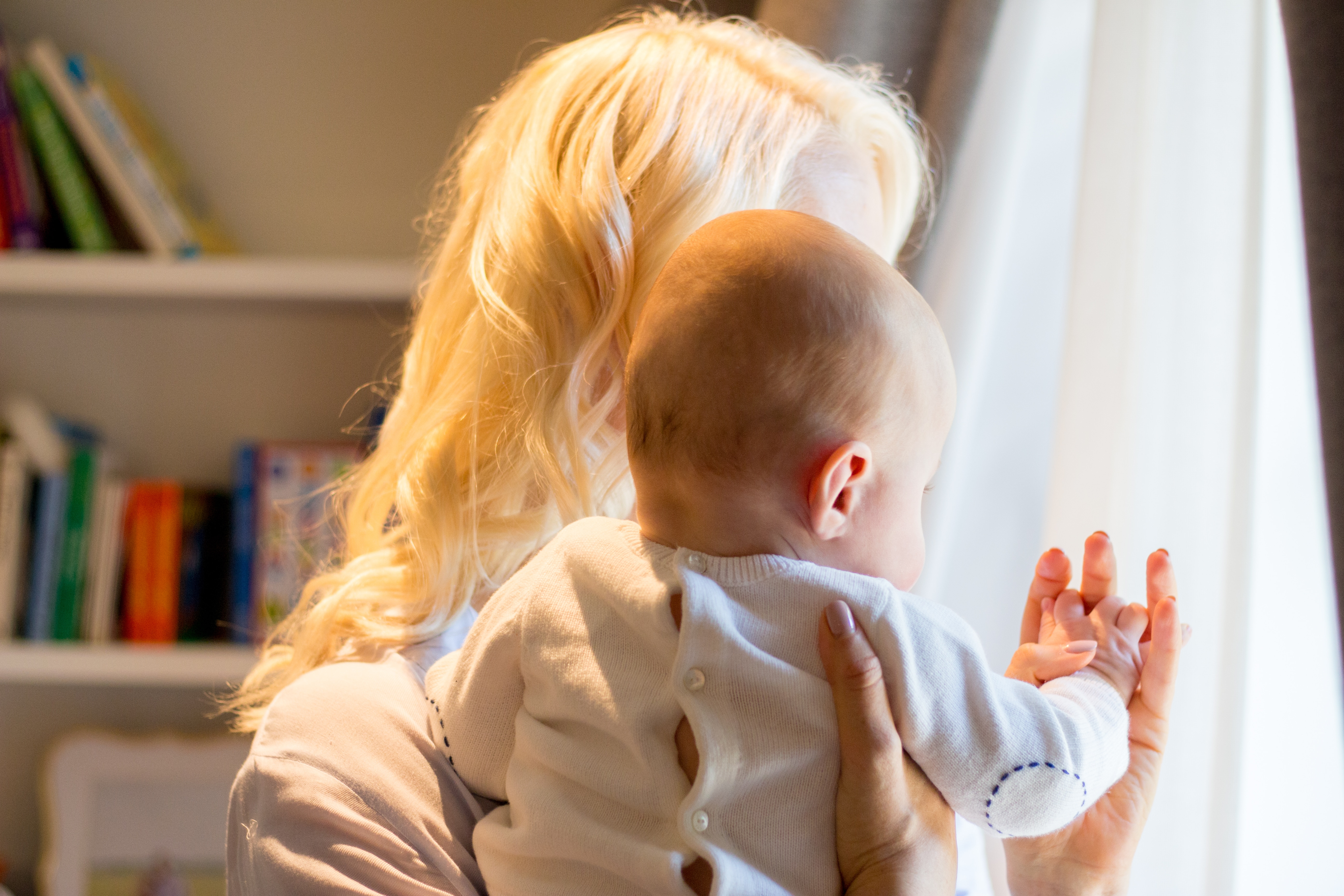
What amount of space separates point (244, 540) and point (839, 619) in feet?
4.90

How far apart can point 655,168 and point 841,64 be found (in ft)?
1.73

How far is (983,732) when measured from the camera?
Answer: 614 mm

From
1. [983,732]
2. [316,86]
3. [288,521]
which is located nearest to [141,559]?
[288,521]

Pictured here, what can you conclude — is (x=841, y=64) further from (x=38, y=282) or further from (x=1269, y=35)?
(x=38, y=282)

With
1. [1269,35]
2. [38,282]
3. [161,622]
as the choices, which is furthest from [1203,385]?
[38,282]

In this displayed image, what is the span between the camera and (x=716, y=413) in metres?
0.63

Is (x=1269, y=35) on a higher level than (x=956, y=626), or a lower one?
higher

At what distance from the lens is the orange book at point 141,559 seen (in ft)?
5.98

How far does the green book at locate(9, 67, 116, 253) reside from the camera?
174 cm

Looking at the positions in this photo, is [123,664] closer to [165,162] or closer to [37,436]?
[37,436]

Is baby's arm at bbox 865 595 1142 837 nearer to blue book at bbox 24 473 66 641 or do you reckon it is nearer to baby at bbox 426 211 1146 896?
baby at bbox 426 211 1146 896

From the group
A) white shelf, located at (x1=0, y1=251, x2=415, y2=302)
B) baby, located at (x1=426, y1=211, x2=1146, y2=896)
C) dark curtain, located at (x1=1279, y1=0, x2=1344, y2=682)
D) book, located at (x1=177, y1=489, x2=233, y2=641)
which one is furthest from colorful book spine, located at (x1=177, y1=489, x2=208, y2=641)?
dark curtain, located at (x1=1279, y1=0, x2=1344, y2=682)

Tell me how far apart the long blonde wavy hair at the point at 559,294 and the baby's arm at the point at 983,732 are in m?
0.36

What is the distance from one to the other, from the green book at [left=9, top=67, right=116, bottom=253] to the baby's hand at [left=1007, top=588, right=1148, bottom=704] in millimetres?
1766
